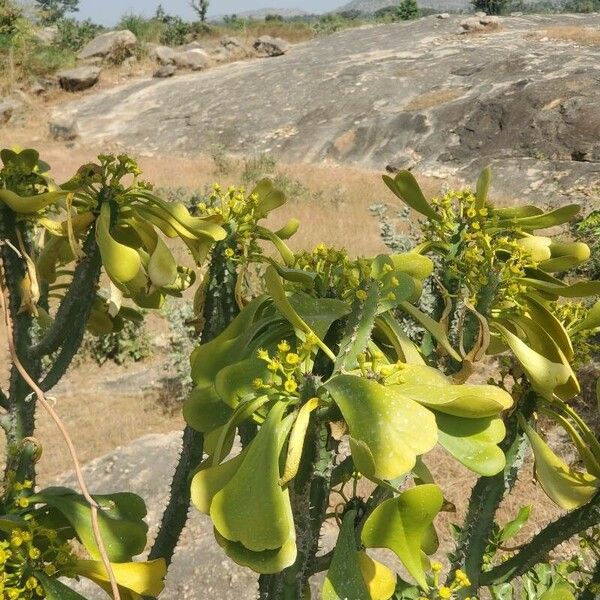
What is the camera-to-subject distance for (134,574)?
803mm

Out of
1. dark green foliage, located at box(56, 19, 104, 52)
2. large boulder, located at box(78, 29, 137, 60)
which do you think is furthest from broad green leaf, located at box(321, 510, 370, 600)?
dark green foliage, located at box(56, 19, 104, 52)

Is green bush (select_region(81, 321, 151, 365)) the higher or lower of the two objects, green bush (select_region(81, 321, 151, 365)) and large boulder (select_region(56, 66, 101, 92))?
the lower

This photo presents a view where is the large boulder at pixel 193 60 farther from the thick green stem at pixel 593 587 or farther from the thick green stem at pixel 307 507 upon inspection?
the thick green stem at pixel 307 507

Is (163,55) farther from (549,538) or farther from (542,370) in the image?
(542,370)

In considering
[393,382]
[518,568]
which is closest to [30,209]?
[393,382]

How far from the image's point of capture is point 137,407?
511 cm

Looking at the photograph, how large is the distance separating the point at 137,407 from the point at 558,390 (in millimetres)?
4548

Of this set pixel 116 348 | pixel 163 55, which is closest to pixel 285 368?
pixel 116 348

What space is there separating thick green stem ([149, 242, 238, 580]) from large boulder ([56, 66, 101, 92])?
18789 millimetres

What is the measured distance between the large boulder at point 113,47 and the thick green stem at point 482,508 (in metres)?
20.8

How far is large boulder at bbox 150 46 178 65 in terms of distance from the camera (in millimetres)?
18891

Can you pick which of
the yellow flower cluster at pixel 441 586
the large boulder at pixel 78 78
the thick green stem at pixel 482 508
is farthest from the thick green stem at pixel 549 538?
the large boulder at pixel 78 78

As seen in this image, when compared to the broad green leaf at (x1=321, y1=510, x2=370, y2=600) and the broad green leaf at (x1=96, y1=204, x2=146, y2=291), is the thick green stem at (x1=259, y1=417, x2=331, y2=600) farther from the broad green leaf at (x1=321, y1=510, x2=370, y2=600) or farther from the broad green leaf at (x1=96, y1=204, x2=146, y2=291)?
the broad green leaf at (x1=96, y1=204, x2=146, y2=291)

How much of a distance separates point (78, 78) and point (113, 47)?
2352 millimetres
